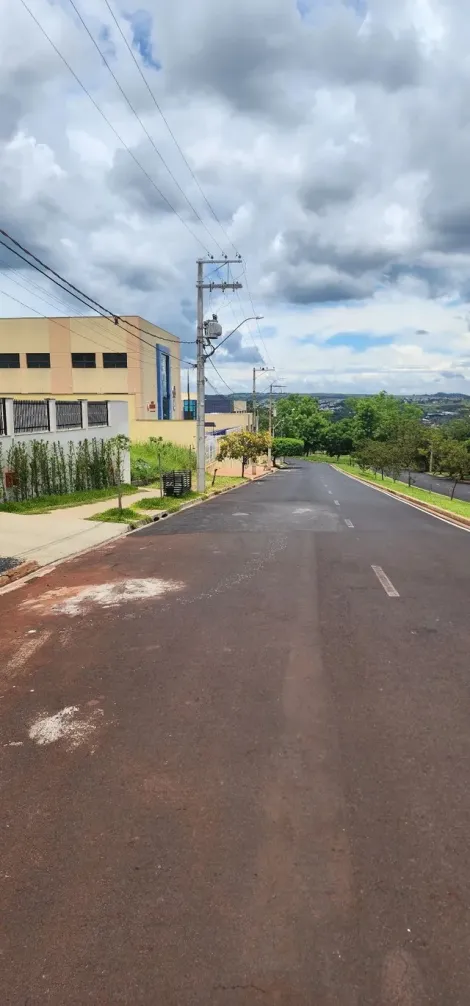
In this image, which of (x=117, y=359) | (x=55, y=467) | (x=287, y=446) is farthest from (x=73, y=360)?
(x=287, y=446)

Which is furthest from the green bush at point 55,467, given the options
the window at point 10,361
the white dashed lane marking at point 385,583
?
the window at point 10,361

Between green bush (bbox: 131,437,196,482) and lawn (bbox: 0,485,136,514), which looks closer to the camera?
lawn (bbox: 0,485,136,514)

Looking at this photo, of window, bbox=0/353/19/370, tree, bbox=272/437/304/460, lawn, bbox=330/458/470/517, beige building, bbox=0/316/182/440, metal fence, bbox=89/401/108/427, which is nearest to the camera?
lawn, bbox=330/458/470/517

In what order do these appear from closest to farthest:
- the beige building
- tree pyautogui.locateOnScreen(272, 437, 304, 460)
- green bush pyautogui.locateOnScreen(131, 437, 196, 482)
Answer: green bush pyautogui.locateOnScreen(131, 437, 196, 482)
the beige building
tree pyautogui.locateOnScreen(272, 437, 304, 460)

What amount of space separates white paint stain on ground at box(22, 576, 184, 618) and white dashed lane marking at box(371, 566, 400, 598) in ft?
10.2

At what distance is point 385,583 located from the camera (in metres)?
10.1

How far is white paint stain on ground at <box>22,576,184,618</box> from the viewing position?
8.85 meters

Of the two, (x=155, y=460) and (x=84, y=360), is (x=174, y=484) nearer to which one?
(x=155, y=460)

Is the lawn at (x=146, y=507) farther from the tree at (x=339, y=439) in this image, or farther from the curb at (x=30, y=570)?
the tree at (x=339, y=439)

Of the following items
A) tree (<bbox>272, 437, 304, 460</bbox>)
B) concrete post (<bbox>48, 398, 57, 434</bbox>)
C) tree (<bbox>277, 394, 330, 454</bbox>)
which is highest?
concrete post (<bbox>48, 398, 57, 434</bbox>)

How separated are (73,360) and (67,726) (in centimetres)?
6458

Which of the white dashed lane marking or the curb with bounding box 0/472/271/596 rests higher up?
the white dashed lane marking

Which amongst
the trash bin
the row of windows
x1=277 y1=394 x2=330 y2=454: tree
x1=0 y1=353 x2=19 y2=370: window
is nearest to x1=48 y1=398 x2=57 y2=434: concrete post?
the trash bin

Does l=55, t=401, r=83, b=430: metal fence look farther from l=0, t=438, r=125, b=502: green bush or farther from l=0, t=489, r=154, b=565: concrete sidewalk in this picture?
l=0, t=489, r=154, b=565: concrete sidewalk
